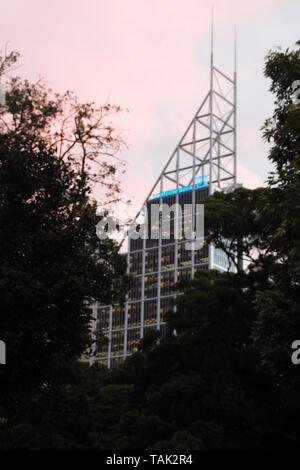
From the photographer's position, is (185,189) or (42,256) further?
(185,189)

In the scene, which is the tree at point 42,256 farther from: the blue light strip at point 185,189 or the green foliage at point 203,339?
the blue light strip at point 185,189

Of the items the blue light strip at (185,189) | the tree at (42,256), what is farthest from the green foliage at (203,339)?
the blue light strip at (185,189)

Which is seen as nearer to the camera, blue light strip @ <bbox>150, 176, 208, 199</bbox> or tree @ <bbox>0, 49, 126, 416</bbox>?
tree @ <bbox>0, 49, 126, 416</bbox>

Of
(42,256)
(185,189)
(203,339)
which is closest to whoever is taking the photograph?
(42,256)

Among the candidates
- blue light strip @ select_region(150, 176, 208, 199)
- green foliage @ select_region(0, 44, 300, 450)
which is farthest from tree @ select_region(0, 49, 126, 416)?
blue light strip @ select_region(150, 176, 208, 199)

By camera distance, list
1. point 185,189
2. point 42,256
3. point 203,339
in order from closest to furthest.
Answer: point 42,256 < point 203,339 < point 185,189

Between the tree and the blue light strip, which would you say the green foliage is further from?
the blue light strip

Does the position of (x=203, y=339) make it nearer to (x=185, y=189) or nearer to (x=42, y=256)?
(x=42, y=256)

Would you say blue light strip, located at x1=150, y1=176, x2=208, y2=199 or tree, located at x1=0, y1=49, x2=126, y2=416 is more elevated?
blue light strip, located at x1=150, y1=176, x2=208, y2=199

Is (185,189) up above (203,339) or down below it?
above

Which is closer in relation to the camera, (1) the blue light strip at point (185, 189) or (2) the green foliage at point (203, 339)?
(2) the green foliage at point (203, 339)

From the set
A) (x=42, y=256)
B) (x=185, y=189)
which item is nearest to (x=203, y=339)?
(x=42, y=256)

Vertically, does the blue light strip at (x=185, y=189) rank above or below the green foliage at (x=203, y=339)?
above

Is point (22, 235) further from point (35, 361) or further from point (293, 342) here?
point (293, 342)
